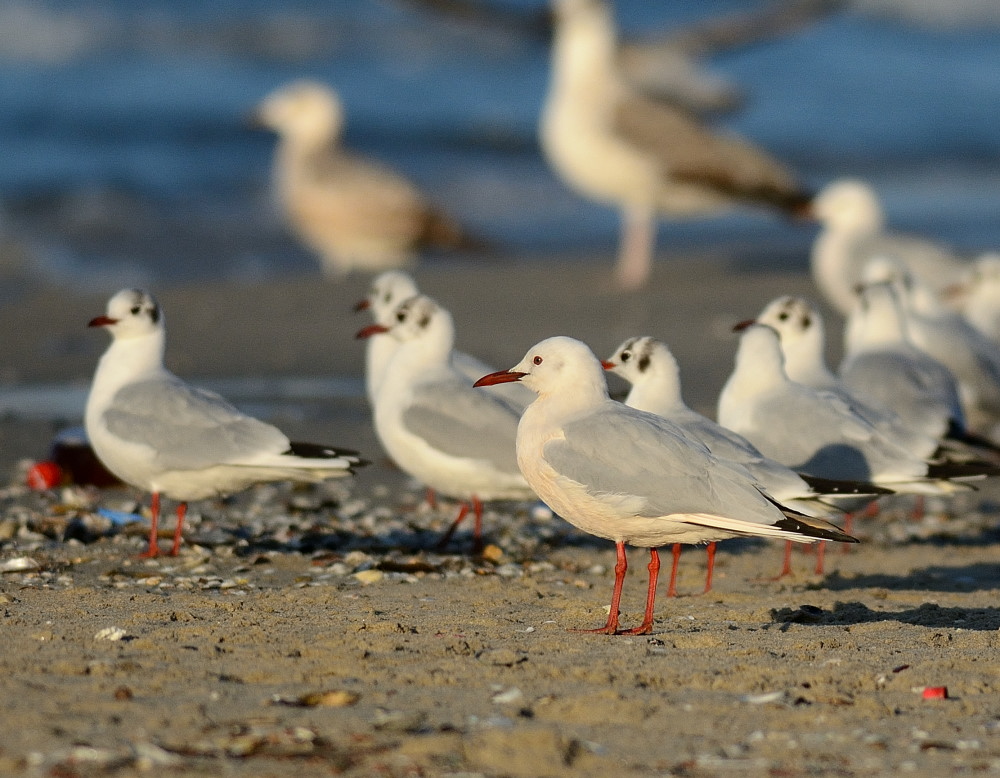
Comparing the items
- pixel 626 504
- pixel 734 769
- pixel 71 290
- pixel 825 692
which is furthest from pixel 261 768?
pixel 71 290

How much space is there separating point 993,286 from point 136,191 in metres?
12.2

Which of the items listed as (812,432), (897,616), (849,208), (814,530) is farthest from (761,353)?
(849,208)

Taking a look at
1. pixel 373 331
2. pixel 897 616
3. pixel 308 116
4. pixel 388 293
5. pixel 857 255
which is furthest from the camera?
pixel 308 116

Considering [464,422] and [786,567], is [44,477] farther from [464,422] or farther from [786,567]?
[786,567]

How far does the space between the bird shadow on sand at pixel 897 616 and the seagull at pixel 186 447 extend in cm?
187

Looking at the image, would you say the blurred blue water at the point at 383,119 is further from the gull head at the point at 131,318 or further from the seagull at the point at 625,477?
the seagull at the point at 625,477

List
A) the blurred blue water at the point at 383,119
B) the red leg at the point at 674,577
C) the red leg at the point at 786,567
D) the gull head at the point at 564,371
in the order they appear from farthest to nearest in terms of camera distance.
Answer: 1. the blurred blue water at the point at 383,119
2. the red leg at the point at 786,567
3. the red leg at the point at 674,577
4. the gull head at the point at 564,371

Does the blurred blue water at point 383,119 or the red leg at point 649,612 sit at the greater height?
the blurred blue water at point 383,119

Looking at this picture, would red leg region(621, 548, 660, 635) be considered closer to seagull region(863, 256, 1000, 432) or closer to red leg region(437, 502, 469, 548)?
red leg region(437, 502, 469, 548)

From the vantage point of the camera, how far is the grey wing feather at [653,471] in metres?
5.07

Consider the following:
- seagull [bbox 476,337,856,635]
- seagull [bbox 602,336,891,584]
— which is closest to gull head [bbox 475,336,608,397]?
seagull [bbox 476,337,856,635]

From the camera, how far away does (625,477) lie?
5113 millimetres

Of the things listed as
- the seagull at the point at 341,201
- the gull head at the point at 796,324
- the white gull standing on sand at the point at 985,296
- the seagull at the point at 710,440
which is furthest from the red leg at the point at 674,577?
the seagull at the point at 341,201

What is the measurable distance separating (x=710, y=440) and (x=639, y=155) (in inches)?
331
